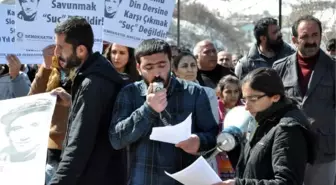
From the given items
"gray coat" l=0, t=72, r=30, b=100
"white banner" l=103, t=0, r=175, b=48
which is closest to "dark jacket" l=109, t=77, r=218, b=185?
"white banner" l=103, t=0, r=175, b=48

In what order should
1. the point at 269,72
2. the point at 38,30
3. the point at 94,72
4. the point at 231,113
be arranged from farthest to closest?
the point at 38,30 < the point at 94,72 < the point at 231,113 < the point at 269,72

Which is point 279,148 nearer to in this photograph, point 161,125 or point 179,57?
point 161,125

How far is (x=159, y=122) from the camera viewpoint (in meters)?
3.87

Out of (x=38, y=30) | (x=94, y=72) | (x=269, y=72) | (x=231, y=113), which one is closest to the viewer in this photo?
(x=269, y=72)

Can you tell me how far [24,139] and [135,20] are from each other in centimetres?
245

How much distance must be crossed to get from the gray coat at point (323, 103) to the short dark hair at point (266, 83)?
226 centimetres

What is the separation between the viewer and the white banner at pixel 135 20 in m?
6.23

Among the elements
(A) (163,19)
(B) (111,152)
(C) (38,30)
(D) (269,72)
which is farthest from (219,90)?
(D) (269,72)

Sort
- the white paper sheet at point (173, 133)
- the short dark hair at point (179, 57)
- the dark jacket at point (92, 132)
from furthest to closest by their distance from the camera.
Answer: the short dark hair at point (179, 57) < the dark jacket at point (92, 132) < the white paper sheet at point (173, 133)

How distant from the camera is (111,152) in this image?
4211 mm

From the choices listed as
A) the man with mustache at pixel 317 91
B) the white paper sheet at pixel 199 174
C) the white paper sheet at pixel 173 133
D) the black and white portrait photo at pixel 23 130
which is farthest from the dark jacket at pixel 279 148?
the man with mustache at pixel 317 91

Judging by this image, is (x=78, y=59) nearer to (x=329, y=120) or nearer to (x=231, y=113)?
(x=231, y=113)

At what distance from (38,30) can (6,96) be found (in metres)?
2.20

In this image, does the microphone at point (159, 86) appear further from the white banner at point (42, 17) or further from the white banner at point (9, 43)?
the white banner at point (9, 43)
